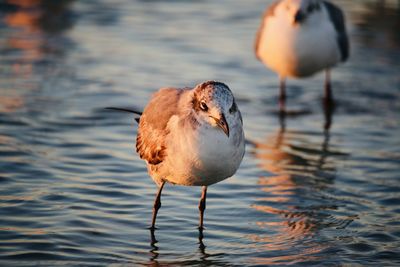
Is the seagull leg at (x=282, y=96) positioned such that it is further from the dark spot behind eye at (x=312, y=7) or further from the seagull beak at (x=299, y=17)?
the dark spot behind eye at (x=312, y=7)

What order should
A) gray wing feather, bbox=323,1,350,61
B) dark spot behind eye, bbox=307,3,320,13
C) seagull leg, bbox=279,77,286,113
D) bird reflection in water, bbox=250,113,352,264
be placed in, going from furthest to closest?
gray wing feather, bbox=323,1,350,61, seagull leg, bbox=279,77,286,113, dark spot behind eye, bbox=307,3,320,13, bird reflection in water, bbox=250,113,352,264

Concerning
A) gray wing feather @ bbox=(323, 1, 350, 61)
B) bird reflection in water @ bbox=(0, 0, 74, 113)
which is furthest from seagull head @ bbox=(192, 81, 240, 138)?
gray wing feather @ bbox=(323, 1, 350, 61)

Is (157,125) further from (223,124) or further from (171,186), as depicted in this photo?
(171,186)

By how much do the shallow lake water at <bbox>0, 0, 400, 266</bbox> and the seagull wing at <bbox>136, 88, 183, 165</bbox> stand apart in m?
0.70

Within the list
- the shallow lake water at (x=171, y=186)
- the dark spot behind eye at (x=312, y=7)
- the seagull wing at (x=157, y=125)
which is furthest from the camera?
the dark spot behind eye at (x=312, y=7)

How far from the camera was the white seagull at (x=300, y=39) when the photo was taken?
39.8 ft

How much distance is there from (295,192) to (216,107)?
2.64 metres

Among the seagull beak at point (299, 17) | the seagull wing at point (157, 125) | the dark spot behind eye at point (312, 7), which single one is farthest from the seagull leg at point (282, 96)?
the seagull wing at point (157, 125)

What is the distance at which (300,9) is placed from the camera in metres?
12.0

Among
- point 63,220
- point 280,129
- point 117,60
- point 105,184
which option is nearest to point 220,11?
point 117,60

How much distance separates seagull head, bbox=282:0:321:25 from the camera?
12.0m

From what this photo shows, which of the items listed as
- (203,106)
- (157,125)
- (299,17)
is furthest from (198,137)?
(299,17)

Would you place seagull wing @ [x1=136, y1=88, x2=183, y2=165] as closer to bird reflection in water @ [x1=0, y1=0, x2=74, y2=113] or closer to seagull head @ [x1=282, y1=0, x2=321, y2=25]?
bird reflection in water @ [x1=0, y1=0, x2=74, y2=113]

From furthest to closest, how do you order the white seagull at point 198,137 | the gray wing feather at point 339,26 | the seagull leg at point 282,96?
the gray wing feather at point 339,26 → the seagull leg at point 282,96 → the white seagull at point 198,137
